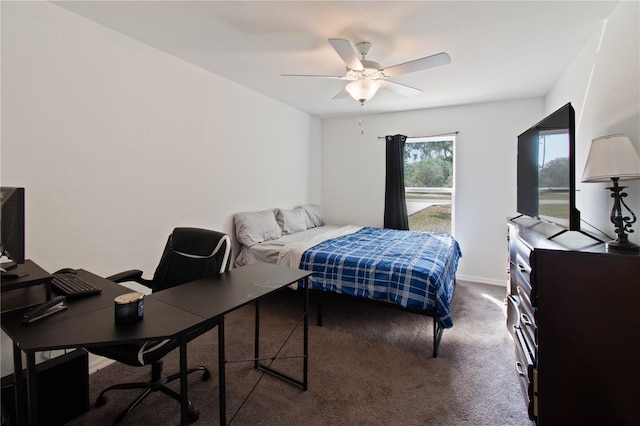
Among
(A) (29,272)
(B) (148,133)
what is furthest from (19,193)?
(B) (148,133)

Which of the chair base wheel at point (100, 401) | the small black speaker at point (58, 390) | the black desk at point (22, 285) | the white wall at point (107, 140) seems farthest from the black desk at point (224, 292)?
the white wall at point (107, 140)

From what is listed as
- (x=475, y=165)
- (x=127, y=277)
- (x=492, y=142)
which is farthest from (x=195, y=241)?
(x=492, y=142)

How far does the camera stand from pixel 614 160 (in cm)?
150

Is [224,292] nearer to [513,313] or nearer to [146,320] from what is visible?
[146,320]

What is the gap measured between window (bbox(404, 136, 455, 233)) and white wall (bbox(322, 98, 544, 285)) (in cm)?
15

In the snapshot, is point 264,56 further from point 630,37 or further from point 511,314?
point 511,314

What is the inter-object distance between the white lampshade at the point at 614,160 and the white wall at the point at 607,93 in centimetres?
26

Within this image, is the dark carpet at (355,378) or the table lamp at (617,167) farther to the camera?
the dark carpet at (355,378)

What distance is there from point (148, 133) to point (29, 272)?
4.83 feet

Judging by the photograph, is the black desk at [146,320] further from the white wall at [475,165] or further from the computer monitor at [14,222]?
the white wall at [475,165]

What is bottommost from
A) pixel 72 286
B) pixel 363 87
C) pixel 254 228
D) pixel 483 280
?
pixel 483 280

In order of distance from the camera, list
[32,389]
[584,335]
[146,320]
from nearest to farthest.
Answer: [32,389] → [146,320] → [584,335]

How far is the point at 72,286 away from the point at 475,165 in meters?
4.36

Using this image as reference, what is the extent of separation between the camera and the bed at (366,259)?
2406mm
